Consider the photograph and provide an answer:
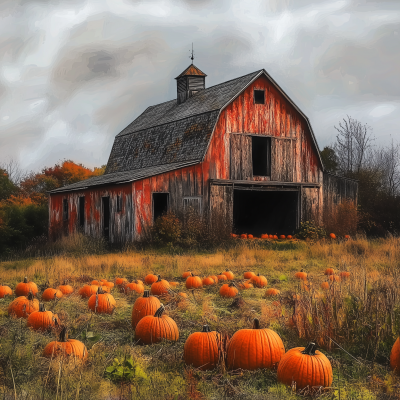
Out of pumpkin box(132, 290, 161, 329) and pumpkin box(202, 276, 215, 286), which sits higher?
pumpkin box(132, 290, 161, 329)

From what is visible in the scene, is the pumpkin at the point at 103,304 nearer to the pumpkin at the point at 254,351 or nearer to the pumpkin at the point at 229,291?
the pumpkin at the point at 229,291

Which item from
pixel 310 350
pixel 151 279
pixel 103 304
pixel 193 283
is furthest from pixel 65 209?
pixel 310 350

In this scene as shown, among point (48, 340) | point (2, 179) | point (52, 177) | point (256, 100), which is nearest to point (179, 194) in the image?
point (256, 100)

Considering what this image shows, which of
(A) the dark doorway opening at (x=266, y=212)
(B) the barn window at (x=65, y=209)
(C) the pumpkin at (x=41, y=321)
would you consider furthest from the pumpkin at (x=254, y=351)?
(B) the barn window at (x=65, y=209)

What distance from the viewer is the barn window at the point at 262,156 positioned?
22422mm

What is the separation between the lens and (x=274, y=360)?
4820 mm

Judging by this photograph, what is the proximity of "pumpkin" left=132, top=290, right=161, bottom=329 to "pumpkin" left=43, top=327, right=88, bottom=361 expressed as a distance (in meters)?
1.50

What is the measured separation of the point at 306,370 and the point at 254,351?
0.61 m

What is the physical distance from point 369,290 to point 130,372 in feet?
11.1

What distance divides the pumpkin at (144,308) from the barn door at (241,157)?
15.0 meters

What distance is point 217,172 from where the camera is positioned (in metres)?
20.9

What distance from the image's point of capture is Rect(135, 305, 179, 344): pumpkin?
5.62 meters

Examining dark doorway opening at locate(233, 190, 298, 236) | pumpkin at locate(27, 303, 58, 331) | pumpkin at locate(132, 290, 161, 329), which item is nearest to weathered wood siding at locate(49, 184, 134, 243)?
dark doorway opening at locate(233, 190, 298, 236)

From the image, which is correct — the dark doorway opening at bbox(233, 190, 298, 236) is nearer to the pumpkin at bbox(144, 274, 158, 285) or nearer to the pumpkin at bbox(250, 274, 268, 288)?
the pumpkin at bbox(250, 274, 268, 288)
